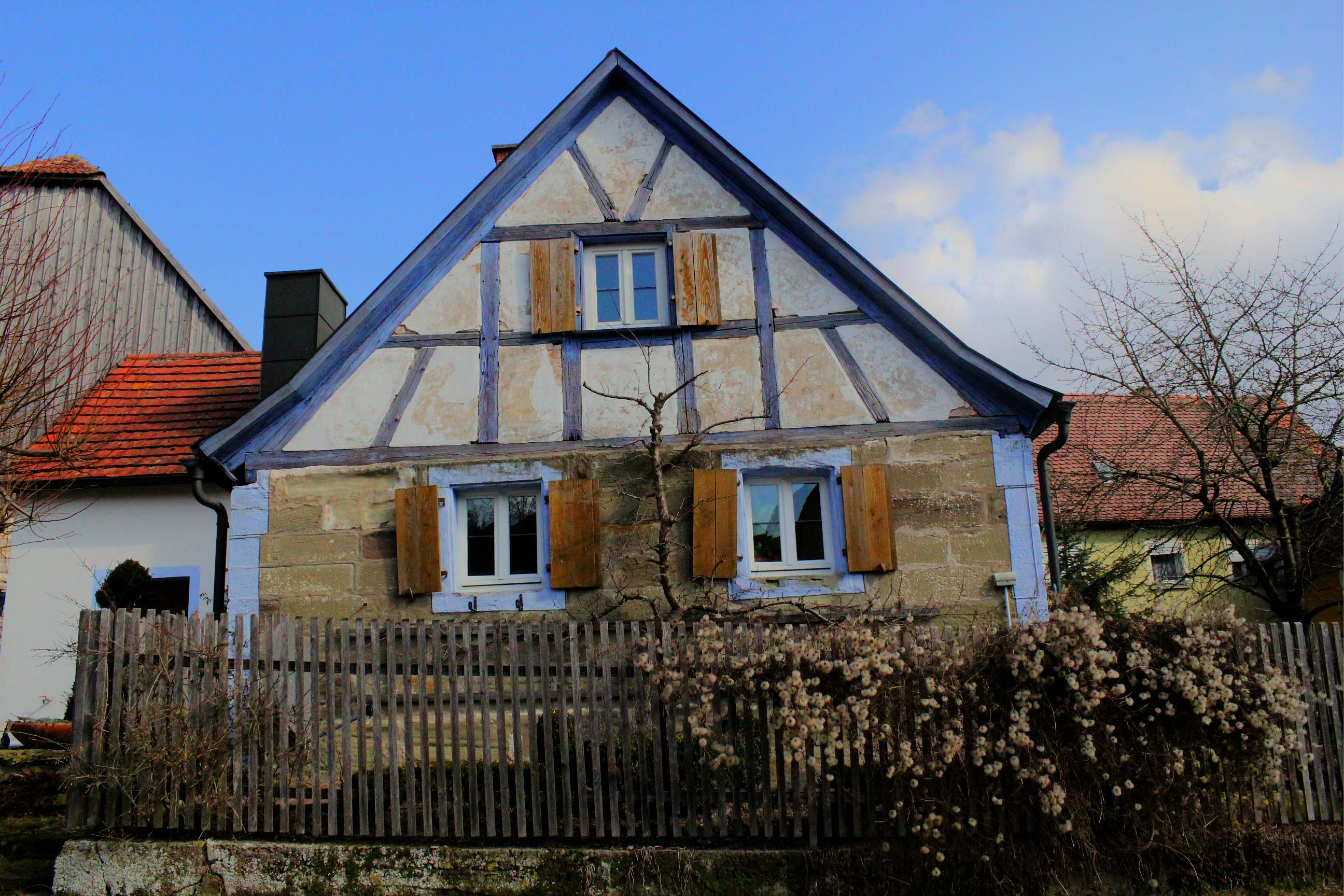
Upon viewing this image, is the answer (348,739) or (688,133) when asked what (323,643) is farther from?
(688,133)

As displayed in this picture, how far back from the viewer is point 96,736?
6.43 meters

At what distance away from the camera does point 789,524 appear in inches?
343

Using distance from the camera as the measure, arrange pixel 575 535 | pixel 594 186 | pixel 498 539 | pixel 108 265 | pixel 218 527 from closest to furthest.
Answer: pixel 575 535 → pixel 498 539 → pixel 594 186 → pixel 218 527 → pixel 108 265

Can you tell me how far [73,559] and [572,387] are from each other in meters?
6.79

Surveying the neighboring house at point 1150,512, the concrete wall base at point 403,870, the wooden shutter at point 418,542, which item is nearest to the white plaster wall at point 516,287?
the wooden shutter at point 418,542

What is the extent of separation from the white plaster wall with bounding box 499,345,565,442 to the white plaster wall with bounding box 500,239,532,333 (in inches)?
8.7

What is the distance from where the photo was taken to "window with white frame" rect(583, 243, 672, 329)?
29.8 feet

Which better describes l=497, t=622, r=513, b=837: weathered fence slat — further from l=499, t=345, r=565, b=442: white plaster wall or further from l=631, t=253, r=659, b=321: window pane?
l=631, t=253, r=659, b=321: window pane

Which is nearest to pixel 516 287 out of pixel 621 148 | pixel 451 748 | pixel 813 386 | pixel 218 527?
pixel 621 148

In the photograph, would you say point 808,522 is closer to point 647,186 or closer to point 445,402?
point 445,402

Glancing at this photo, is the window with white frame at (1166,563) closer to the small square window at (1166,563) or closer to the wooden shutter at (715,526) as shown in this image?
the small square window at (1166,563)

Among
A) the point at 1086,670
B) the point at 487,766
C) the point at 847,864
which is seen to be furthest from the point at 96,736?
the point at 1086,670

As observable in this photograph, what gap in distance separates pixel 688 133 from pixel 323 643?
537cm

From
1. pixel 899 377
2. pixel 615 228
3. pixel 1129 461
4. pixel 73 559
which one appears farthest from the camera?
pixel 1129 461
